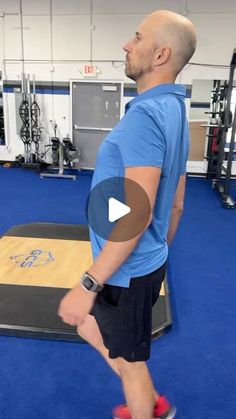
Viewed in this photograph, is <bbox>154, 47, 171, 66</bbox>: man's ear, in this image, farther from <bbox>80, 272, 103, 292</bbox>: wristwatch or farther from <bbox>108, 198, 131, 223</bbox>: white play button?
<bbox>80, 272, 103, 292</bbox>: wristwatch

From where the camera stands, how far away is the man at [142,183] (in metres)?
1.02

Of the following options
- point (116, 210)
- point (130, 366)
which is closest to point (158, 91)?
point (116, 210)

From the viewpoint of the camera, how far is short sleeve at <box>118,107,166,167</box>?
3.29 ft

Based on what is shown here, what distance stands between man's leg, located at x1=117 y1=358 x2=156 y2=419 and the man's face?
3.37 feet

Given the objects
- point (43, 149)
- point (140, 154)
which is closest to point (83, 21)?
point (43, 149)

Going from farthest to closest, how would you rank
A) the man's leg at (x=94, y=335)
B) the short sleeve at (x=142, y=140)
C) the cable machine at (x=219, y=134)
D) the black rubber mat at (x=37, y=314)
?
the cable machine at (x=219, y=134) < the black rubber mat at (x=37, y=314) < the man's leg at (x=94, y=335) < the short sleeve at (x=142, y=140)

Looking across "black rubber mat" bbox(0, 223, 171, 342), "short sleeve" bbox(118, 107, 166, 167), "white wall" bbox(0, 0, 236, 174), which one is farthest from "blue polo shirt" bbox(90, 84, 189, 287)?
"white wall" bbox(0, 0, 236, 174)

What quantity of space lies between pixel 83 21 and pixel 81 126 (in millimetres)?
2204

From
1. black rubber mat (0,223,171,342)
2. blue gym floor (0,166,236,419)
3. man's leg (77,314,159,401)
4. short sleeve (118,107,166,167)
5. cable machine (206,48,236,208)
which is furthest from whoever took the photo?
cable machine (206,48,236,208)

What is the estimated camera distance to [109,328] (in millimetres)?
1234

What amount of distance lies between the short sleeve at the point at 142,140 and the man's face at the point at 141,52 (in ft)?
0.63

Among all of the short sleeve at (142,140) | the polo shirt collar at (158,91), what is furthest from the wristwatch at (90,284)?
the polo shirt collar at (158,91)

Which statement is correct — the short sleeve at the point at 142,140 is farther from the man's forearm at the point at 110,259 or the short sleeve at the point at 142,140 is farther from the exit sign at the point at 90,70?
the exit sign at the point at 90,70

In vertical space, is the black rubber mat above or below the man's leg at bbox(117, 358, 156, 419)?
below
